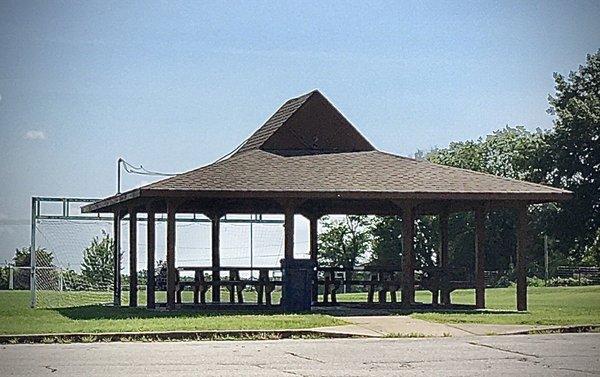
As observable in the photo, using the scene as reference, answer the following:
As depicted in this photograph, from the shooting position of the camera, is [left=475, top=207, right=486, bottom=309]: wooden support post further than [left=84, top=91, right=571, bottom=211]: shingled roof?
Yes

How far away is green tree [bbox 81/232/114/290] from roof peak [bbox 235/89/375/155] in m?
14.8

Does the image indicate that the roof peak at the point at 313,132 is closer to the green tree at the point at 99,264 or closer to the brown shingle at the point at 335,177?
the brown shingle at the point at 335,177

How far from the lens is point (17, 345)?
17.2m

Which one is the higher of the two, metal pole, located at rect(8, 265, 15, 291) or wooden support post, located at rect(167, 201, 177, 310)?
wooden support post, located at rect(167, 201, 177, 310)

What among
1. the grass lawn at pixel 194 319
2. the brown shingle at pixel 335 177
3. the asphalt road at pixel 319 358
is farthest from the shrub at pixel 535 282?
the asphalt road at pixel 319 358

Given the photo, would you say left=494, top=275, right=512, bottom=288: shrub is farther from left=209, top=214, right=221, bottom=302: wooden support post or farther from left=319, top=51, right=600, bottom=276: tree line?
left=209, top=214, right=221, bottom=302: wooden support post

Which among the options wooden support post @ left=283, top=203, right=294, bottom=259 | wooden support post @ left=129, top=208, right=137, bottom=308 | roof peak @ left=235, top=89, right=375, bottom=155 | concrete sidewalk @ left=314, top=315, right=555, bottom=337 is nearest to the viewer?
concrete sidewalk @ left=314, top=315, right=555, bottom=337

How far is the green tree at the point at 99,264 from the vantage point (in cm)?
4269

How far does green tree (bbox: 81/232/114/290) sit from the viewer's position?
42.7 metres

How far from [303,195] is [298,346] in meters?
7.50

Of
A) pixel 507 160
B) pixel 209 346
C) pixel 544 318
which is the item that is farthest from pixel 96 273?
pixel 507 160

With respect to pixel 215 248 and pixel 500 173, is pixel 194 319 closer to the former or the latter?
pixel 215 248

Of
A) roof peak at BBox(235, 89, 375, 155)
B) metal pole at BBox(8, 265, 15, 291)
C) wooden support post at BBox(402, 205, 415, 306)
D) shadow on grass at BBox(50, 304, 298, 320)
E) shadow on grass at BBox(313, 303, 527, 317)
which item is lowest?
shadow on grass at BBox(313, 303, 527, 317)

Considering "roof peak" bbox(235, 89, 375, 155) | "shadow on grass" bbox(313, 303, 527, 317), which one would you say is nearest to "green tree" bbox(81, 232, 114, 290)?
"roof peak" bbox(235, 89, 375, 155)
